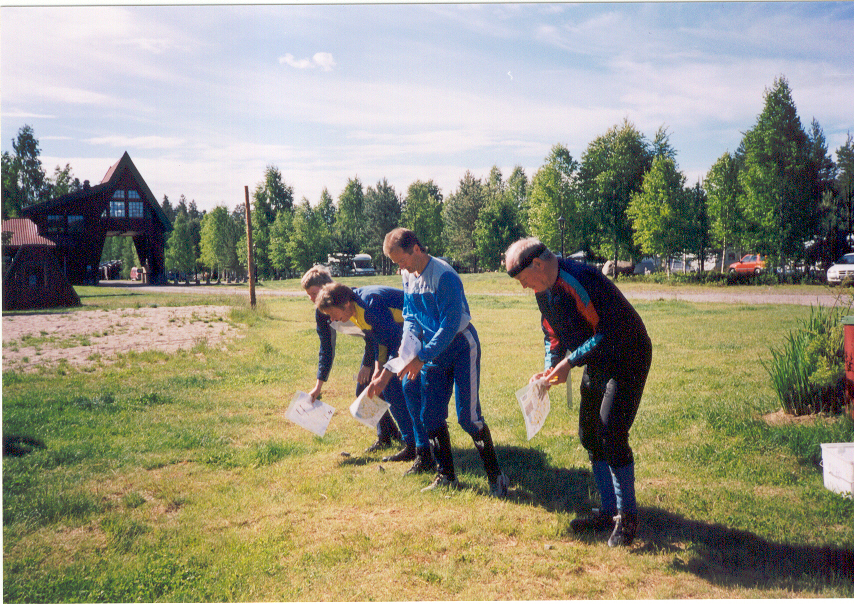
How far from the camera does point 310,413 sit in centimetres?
471

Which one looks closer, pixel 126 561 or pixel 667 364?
pixel 126 561

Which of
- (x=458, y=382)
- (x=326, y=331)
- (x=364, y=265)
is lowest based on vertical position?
(x=458, y=382)

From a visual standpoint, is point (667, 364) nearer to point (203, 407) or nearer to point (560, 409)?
point (560, 409)

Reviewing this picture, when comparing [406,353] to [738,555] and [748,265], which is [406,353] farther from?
[748,265]

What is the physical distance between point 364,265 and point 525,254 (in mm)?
43631

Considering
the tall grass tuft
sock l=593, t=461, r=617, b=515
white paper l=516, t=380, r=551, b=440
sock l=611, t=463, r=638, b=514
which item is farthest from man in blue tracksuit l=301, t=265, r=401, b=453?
the tall grass tuft

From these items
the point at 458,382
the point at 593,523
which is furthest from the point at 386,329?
the point at 593,523

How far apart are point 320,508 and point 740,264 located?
38.8m

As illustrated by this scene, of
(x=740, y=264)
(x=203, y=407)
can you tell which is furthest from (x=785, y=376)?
(x=740, y=264)

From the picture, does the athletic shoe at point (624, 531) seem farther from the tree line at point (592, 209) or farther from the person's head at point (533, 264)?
the tree line at point (592, 209)

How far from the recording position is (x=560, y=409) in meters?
6.86

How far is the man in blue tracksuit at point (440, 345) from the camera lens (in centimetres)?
409

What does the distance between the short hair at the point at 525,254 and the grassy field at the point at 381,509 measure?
180 cm

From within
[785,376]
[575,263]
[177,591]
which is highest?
[575,263]
